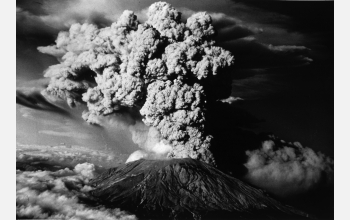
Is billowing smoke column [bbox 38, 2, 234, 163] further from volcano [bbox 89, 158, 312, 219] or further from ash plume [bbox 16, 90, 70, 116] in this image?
volcano [bbox 89, 158, 312, 219]

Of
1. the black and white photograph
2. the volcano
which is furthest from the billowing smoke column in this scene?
the volcano

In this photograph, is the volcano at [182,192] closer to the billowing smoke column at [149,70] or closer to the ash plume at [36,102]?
the billowing smoke column at [149,70]

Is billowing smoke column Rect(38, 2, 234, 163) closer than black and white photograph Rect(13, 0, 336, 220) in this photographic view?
No

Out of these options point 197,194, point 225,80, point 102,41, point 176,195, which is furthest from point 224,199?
point 102,41

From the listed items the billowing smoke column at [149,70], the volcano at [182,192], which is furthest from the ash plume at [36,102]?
the volcano at [182,192]

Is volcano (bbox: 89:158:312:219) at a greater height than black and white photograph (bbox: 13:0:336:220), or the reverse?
black and white photograph (bbox: 13:0:336:220)

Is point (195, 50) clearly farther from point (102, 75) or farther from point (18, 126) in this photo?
point (18, 126)

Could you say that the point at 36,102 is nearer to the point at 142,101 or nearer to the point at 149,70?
the point at 142,101
